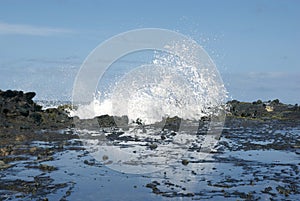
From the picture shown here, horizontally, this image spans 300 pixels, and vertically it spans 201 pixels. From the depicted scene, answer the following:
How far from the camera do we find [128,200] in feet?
36.2

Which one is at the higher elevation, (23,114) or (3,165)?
(23,114)

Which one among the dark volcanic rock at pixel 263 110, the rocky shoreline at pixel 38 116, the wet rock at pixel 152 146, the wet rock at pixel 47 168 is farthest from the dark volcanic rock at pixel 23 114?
the dark volcanic rock at pixel 263 110

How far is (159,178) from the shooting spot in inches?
541

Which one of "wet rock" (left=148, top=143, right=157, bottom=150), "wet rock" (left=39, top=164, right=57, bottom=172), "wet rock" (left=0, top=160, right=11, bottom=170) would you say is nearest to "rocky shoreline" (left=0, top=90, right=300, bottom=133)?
"wet rock" (left=148, top=143, right=157, bottom=150)

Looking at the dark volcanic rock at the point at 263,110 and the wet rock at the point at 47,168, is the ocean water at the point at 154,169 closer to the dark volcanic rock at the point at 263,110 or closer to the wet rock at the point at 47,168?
the wet rock at the point at 47,168

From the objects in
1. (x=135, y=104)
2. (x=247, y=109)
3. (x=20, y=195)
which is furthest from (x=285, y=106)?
(x=20, y=195)

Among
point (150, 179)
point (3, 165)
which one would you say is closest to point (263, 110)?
A: point (150, 179)

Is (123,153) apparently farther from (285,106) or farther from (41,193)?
(285,106)

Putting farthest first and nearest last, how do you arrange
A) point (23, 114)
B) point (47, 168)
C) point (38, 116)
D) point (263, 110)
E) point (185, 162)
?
point (263, 110) → point (23, 114) → point (38, 116) → point (185, 162) → point (47, 168)

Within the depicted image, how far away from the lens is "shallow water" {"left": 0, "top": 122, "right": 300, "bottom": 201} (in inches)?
454

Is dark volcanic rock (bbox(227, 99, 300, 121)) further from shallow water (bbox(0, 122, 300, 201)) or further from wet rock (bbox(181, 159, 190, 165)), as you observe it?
wet rock (bbox(181, 159, 190, 165))

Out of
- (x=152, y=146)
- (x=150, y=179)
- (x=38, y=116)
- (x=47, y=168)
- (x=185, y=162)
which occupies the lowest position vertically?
(x=150, y=179)

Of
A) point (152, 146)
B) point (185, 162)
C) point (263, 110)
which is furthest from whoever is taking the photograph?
point (263, 110)

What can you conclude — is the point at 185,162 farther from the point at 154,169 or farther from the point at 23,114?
the point at 23,114
